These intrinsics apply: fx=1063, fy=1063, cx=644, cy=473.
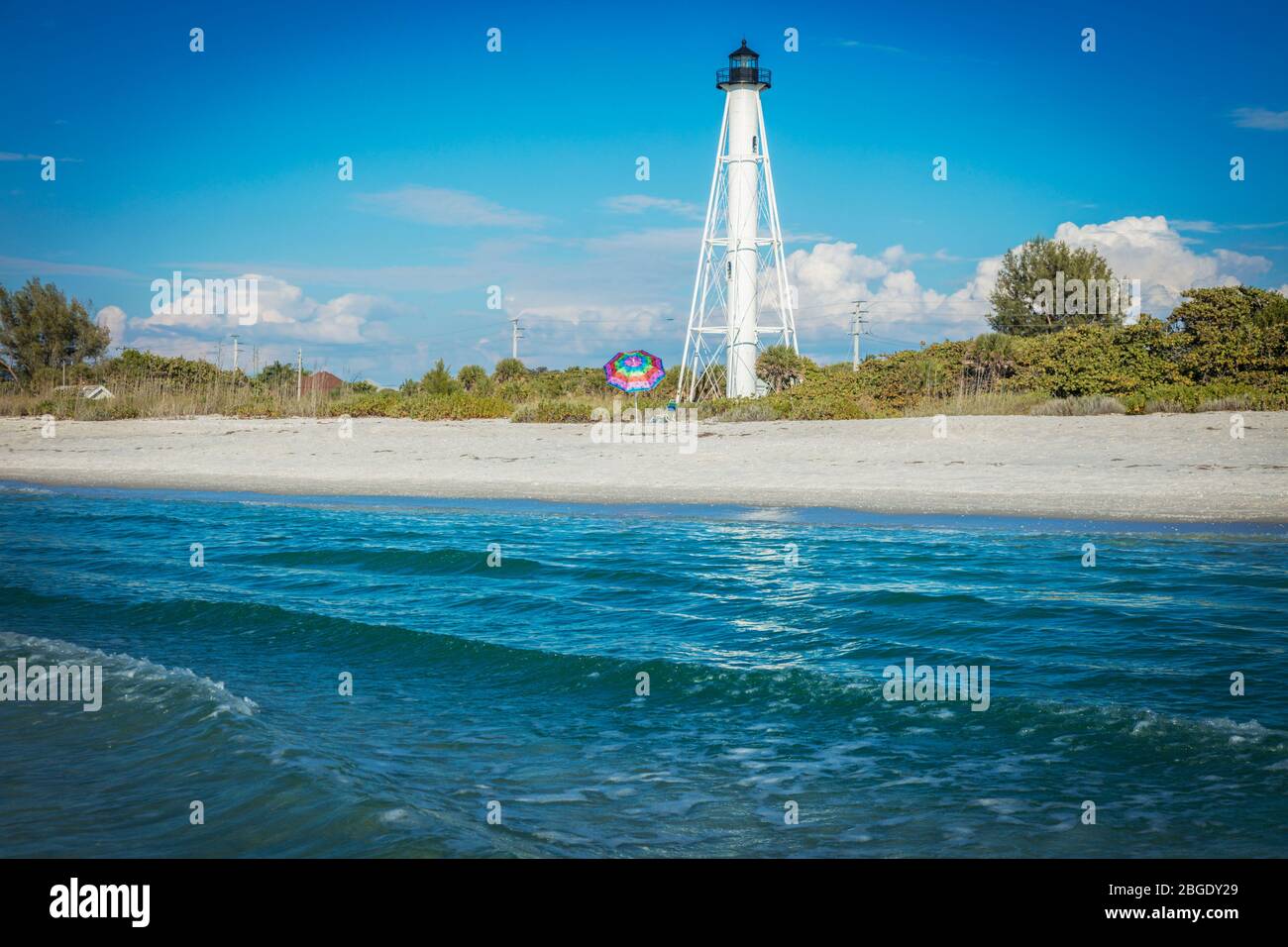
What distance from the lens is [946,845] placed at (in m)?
4.74

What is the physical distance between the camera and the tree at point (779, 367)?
36125 mm

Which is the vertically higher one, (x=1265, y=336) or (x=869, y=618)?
(x=1265, y=336)

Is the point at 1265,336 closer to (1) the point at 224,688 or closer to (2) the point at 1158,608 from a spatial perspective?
(2) the point at 1158,608

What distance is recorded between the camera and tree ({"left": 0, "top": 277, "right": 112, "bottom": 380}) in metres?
44.9

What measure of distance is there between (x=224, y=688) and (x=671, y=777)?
3489 mm

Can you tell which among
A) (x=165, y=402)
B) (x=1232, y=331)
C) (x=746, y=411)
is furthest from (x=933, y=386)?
(x=165, y=402)

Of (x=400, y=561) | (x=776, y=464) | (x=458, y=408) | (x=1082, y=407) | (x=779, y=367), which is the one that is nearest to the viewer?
(x=400, y=561)

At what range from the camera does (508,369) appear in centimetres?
4262

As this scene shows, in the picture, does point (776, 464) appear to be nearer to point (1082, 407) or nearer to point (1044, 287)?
point (1082, 407)

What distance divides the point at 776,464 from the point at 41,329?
38.0 metres

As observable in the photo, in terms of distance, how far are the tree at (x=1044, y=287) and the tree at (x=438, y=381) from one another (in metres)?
24.0

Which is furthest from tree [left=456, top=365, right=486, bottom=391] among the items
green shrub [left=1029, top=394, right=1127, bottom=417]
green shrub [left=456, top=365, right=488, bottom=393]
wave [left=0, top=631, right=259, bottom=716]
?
wave [left=0, top=631, right=259, bottom=716]
